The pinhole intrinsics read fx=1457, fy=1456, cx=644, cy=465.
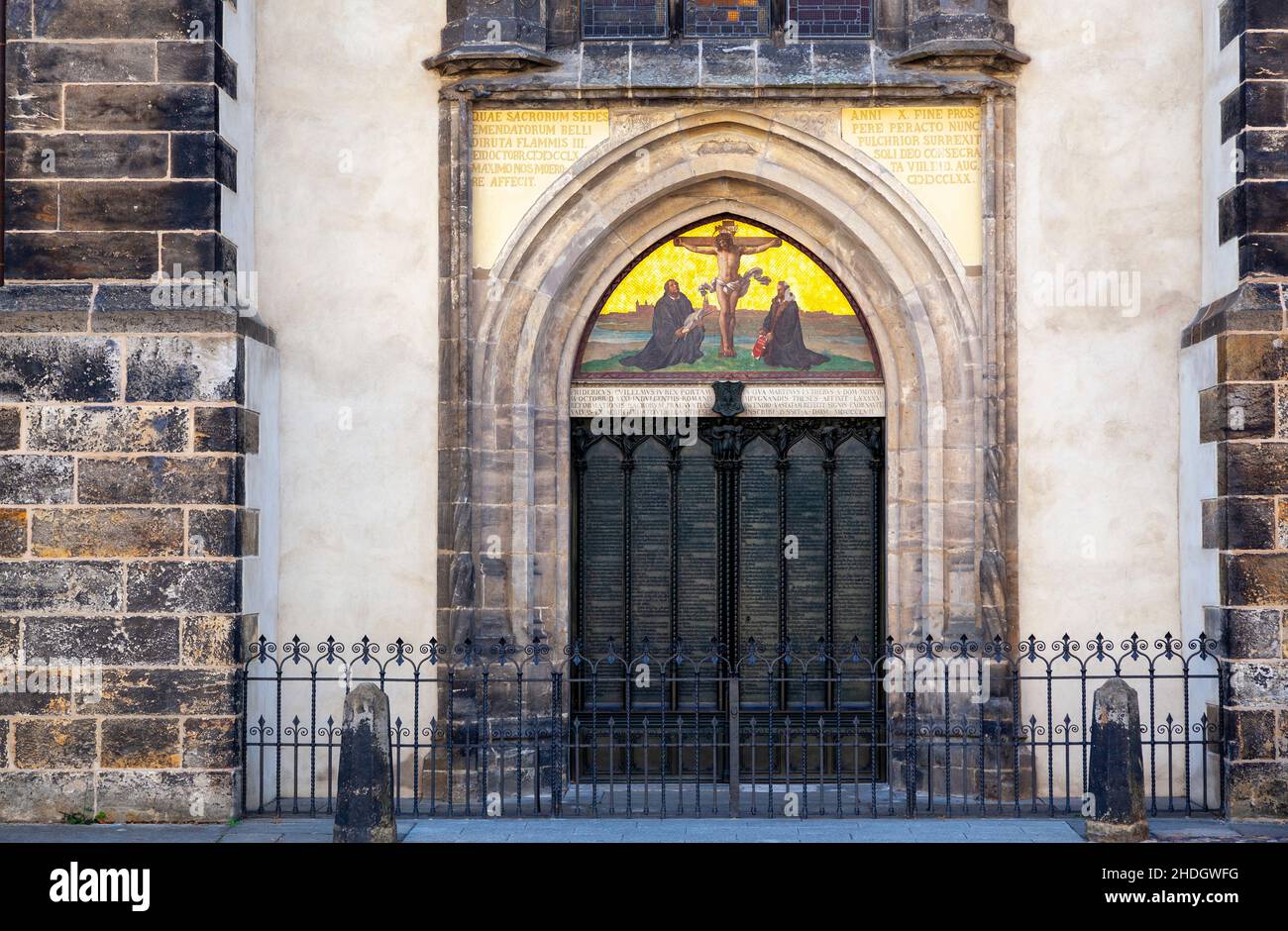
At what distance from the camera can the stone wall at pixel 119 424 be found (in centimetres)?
871

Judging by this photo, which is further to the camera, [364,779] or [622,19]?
[622,19]

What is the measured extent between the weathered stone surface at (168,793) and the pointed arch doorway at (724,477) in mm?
2620

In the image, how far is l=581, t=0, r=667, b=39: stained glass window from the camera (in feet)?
33.0

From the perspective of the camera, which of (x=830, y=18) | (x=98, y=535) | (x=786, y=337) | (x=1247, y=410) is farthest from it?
(x=786, y=337)

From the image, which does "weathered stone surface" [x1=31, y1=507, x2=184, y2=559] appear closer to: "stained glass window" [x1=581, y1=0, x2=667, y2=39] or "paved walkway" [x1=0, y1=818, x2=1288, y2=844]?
"paved walkway" [x1=0, y1=818, x2=1288, y2=844]

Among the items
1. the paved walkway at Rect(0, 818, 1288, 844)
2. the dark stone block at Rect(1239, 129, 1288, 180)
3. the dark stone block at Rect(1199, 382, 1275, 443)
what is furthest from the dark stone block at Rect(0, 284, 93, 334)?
the dark stone block at Rect(1239, 129, 1288, 180)

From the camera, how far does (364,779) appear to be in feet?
25.8

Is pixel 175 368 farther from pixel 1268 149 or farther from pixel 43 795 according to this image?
pixel 1268 149

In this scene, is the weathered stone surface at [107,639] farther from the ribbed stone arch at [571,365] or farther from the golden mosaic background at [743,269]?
the golden mosaic background at [743,269]

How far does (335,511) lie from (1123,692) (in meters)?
5.14

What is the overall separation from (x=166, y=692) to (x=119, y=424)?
5.40 feet

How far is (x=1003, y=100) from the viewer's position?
973 centimetres

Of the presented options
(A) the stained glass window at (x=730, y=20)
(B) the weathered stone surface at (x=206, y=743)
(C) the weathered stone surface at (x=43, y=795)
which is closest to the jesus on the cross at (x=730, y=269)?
(A) the stained glass window at (x=730, y=20)

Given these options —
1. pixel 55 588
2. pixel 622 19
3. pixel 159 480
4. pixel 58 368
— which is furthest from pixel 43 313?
pixel 622 19
